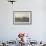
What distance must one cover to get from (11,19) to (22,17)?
0.49m

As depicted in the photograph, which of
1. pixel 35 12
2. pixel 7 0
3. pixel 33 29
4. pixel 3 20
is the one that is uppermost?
pixel 7 0

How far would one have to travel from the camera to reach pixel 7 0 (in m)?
5.64

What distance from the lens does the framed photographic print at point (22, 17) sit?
5664 mm

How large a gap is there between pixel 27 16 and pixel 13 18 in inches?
24.2

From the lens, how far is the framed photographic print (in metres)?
5.66

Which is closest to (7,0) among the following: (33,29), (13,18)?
(13,18)

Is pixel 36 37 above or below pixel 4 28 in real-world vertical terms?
below

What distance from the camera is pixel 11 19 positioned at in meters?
5.67

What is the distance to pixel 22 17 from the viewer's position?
5.67 m

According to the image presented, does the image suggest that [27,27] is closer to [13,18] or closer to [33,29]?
[33,29]

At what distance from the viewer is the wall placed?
5.64m

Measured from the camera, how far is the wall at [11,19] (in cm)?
564

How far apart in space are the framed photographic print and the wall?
0.13 metres

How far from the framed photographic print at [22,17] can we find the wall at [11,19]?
0.13 m
